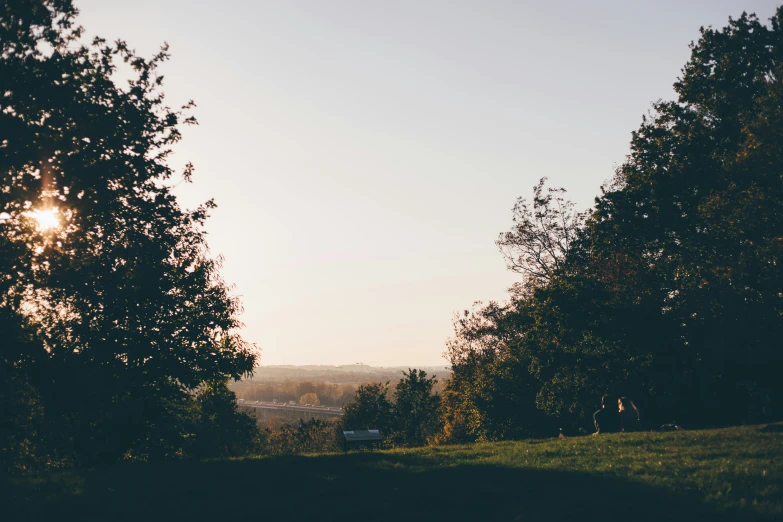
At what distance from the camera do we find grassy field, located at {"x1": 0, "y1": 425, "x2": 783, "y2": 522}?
11.3 metres

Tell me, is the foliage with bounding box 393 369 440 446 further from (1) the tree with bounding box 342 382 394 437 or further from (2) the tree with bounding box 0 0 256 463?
(2) the tree with bounding box 0 0 256 463

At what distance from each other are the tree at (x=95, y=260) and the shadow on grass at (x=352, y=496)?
338 inches

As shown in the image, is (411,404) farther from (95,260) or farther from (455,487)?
(455,487)

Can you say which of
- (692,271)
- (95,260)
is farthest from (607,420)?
(95,260)

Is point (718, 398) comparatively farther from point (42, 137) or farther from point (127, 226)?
point (42, 137)

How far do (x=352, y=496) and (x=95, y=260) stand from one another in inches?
603

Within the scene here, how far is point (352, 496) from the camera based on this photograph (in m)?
13.5

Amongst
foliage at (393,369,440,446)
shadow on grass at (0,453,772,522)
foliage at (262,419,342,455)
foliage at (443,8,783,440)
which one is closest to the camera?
shadow on grass at (0,453,772,522)

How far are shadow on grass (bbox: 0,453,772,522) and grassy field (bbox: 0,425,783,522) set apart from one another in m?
0.03

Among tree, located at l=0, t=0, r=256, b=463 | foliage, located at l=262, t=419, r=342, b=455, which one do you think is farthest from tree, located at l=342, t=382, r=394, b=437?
tree, located at l=0, t=0, r=256, b=463

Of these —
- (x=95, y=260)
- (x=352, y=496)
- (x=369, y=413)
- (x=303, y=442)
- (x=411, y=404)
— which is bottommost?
(x=303, y=442)

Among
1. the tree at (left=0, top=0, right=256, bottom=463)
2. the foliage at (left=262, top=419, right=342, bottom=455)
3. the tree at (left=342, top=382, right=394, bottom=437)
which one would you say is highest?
the tree at (left=0, top=0, right=256, bottom=463)

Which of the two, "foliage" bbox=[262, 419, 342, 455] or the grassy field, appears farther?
"foliage" bbox=[262, 419, 342, 455]

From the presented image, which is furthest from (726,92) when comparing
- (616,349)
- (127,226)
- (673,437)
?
(127,226)
